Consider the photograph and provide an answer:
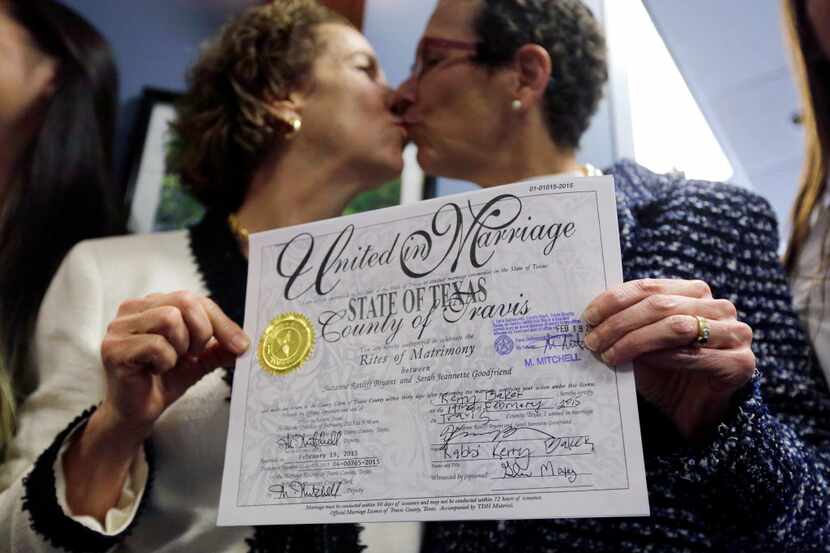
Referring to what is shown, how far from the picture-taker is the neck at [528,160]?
63 centimetres

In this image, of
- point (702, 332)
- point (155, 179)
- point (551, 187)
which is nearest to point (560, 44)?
point (551, 187)

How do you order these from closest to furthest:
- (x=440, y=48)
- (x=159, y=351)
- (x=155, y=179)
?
(x=159, y=351), (x=440, y=48), (x=155, y=179)

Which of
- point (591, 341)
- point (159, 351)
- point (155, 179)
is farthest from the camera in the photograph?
point (155, 179)

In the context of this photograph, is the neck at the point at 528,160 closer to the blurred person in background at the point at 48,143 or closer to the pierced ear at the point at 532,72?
the pierced ear at the point at 532,72

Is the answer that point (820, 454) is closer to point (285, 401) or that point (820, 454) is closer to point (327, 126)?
point (285, 401)

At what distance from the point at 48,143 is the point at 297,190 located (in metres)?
0.39

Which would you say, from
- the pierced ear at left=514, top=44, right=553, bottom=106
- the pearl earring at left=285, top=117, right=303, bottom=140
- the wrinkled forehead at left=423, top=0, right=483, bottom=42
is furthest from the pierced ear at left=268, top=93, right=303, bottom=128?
the pierced ear at left=514, top=44, right=553, bottom=106

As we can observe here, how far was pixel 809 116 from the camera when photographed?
69cm

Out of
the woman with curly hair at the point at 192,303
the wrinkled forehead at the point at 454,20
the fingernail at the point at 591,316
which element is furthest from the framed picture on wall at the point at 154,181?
the fingernail at the point at 591,316

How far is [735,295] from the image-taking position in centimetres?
62

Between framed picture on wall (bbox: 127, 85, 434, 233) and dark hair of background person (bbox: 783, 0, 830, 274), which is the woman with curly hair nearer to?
framed picture on wall (bbox: 127, 85, 434, 233)

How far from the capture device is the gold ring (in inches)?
18.6

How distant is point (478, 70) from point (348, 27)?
9.7 inches
